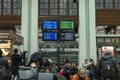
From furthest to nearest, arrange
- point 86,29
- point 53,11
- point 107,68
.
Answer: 1. point 53,11
2. point 86,29
3. point 107,68

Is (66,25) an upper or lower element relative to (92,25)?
lower

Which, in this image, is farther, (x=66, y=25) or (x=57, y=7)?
(x=57, y=7)

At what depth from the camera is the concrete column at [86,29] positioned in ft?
96.7

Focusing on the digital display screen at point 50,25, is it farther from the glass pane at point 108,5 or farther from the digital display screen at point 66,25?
the glass pane at point 108,5

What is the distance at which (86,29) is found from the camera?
1173 inches

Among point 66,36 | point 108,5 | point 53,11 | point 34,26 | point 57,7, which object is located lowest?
point 66,36

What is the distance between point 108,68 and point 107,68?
41mm

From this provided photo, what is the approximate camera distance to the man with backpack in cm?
1249

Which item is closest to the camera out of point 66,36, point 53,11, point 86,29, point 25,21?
point 66,36

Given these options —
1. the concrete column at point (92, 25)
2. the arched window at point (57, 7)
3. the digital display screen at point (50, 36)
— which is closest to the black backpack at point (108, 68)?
the digital display screen at point (50, 36)

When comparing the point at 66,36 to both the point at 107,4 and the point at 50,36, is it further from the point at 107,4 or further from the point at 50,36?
the point at 107,4

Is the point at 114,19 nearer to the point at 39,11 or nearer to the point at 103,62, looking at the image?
the point at 39,11

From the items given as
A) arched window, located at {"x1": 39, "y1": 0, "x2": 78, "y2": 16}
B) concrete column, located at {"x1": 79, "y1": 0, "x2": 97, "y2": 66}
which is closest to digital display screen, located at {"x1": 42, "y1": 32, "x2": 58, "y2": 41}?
concrete column, located at {"x1": 79, "y1": 0, "x2": 97, "y2": 66}

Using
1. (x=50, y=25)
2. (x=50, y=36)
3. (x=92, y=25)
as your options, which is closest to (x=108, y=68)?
(x=50, y=36)
